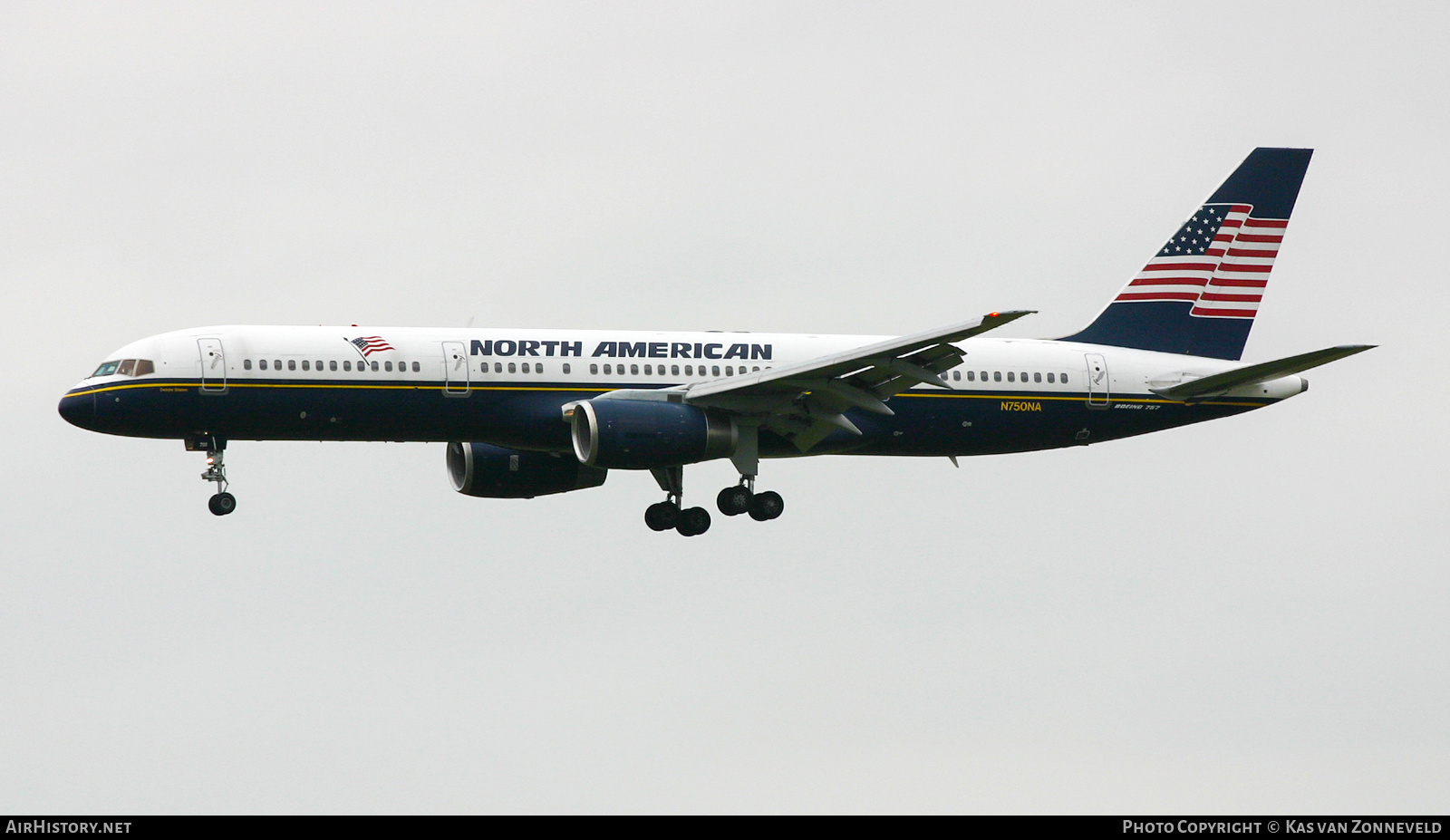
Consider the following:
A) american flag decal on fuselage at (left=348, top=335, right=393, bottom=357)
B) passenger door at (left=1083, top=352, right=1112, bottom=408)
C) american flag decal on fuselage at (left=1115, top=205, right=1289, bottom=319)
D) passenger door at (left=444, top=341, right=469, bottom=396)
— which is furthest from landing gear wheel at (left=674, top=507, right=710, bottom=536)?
american flag decal on fuselage at (left=1115, top=205, right=1289, bottom=319)

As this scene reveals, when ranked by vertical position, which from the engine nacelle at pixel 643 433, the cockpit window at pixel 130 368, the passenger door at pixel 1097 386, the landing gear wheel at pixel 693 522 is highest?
the cockpit window at pixel 130 368

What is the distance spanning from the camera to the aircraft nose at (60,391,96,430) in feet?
151

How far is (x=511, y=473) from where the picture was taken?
52.9 meters

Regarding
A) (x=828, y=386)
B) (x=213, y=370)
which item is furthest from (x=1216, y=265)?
(x=213, y=370)

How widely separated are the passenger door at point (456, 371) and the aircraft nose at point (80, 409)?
8.16 m

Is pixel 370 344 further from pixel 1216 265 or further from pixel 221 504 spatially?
pixel 1216 265

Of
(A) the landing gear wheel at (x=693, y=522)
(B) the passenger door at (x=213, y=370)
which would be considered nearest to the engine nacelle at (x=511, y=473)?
(A) the landing gear wheel at (x=693, y=522)

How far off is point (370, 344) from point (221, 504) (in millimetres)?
5426

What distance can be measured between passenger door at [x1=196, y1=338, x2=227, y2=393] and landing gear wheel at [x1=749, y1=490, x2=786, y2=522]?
43.6ft

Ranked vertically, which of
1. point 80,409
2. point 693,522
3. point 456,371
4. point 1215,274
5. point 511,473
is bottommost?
point 693,522

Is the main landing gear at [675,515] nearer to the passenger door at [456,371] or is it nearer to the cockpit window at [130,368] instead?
the passenger door at [456,371]

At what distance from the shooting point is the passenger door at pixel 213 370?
45.5 m

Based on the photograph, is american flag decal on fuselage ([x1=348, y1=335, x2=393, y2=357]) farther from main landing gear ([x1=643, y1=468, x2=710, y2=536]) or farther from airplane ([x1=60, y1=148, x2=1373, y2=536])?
main landing gear ([x1=643, y1=468, x2=710, y2=536])

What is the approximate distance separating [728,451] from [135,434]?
14.0 metres
